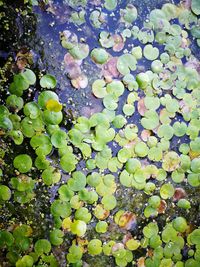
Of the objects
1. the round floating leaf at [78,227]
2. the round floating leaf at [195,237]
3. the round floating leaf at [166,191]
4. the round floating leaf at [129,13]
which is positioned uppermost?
the round floating leaf at [129,13]

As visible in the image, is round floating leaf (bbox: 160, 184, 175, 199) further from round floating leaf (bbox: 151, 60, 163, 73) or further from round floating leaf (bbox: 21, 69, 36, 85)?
round floating leaf (bbox: 21, 69, 36, 85)

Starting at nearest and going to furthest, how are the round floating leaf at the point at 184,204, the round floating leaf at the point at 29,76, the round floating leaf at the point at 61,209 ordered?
the round floating leaf at the point at 29,76
the round floating leaf at the point at 61,209
the round floating leaf at the point at 184,204

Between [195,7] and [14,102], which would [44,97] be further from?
[195,7]

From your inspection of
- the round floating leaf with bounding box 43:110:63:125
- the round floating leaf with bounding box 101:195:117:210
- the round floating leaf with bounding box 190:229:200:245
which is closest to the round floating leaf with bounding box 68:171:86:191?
the round floating leaf with bounding box 101:195:117:210

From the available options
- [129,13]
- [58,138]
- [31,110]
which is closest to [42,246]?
[58,138]

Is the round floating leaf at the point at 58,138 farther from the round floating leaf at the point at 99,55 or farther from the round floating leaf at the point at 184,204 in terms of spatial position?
the round floating leaf at the point at 184,204

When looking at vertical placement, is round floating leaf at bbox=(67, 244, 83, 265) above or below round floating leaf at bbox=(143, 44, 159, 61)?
below

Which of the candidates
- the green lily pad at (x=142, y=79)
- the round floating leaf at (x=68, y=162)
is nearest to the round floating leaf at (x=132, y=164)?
the round floating leaf at (x=68, y=162)

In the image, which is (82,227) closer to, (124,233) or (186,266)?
(124,233)
